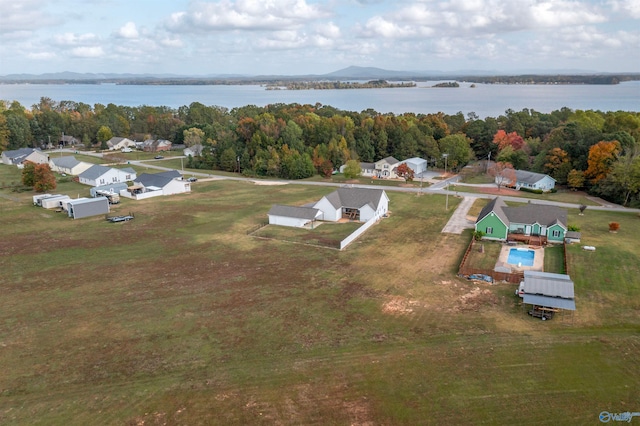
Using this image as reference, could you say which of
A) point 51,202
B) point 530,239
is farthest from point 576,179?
point 51,202

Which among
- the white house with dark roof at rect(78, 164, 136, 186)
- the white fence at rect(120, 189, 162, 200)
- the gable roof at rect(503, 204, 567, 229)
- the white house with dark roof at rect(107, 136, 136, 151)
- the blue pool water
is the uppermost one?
the white house with dark roof at rect(107, 136, 136, 151)

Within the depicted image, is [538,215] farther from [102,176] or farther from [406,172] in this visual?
[102,176]

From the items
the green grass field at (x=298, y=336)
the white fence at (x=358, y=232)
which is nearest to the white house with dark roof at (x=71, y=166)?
the green grass field at (x=298, y=336)

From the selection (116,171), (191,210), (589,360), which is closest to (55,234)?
(191,210)

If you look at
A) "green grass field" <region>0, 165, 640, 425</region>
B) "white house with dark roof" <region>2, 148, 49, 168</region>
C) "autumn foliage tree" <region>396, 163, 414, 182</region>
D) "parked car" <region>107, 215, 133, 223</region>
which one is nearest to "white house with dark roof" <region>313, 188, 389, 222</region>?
"green grass field" <region>0, 165, 640, 425</region>

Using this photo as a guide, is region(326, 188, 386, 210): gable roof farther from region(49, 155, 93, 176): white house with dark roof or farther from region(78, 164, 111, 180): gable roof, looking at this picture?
region(49, 155, 93, 176): white house with dark roof

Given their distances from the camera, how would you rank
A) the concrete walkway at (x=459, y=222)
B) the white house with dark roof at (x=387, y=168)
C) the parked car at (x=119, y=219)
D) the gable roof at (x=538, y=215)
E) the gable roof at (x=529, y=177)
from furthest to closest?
the white house with dark roof at (x=387, y=168), the gable roof at (x=529, y=177), the parked car at (x=119, y=219), the concrete walkway at (x=459, y=222), the gable roof at (x=538, y=215)

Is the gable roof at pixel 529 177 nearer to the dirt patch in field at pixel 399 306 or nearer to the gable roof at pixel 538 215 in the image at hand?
the gable roof at pixel 538 215

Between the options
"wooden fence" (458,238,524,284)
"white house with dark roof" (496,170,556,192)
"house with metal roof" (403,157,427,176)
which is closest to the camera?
"wooden fence" (458,238,524,284)

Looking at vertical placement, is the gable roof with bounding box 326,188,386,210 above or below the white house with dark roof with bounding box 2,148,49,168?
below
